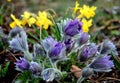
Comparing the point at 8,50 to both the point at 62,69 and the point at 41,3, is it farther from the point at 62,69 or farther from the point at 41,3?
the point at 41,3

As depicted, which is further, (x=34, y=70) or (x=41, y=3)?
(x=41, y=3)

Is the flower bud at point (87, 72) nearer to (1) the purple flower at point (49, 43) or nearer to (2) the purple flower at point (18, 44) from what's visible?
(1) the purple flower at point (49, 43)

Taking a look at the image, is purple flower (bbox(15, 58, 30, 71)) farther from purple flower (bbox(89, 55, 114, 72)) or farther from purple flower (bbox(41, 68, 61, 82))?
purple flower (bbox(89, 55, 114, 72))

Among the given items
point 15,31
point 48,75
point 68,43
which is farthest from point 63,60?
point 15,31

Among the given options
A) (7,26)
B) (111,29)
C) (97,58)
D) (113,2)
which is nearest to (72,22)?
(97,58)

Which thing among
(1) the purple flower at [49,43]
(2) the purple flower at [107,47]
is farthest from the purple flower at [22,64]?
(2) the purple flower at [107,47]

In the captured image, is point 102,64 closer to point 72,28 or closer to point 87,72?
point 87,72

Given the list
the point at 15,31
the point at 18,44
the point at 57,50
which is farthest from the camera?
the point at 15,31
